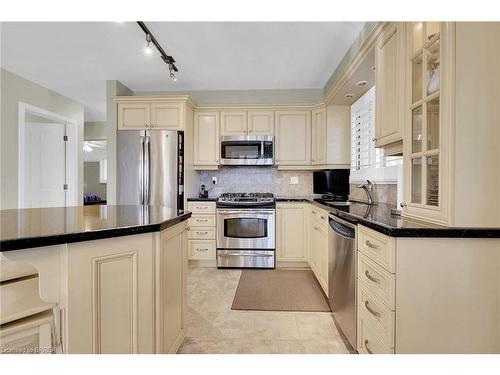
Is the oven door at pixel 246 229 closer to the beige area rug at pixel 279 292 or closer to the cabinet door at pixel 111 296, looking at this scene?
the beige area rug at pixel 279 292

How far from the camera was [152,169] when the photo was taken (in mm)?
3377

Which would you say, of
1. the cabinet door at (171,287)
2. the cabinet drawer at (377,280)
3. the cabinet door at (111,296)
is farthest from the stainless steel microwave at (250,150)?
the cabinet door at (111,296)

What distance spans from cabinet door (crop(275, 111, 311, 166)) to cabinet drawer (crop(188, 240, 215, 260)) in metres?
1.50

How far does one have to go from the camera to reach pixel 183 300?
174 centimetres

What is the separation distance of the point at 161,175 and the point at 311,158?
208 centimetres

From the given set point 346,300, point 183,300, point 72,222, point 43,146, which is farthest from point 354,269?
point 43,146

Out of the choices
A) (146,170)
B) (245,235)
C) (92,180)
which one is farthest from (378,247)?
(92,180)

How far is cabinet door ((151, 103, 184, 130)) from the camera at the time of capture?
346cm

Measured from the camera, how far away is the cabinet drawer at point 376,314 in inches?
49.8

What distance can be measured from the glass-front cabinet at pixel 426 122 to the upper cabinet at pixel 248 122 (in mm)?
2221

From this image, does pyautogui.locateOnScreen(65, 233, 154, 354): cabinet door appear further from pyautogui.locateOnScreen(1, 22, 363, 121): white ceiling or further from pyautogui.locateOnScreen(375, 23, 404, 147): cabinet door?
pyautogui.locateOnScreen(1, 22, 363, 121): white ceiling

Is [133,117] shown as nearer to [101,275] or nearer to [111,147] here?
[111,147]

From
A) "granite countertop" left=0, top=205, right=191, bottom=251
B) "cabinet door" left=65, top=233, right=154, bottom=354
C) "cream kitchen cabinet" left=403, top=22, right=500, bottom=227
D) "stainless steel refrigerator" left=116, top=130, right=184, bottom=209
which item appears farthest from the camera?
→ "stainless steel refrigerator" left=116, top=130, right=184, bottom=209

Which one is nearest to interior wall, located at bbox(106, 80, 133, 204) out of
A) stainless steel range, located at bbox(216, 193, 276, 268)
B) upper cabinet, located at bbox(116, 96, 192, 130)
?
upper cabinet, located at bbox(116, 96, 192, 130)
